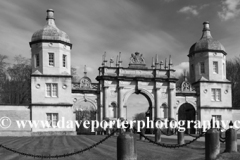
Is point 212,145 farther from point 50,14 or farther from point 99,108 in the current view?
point 50,14

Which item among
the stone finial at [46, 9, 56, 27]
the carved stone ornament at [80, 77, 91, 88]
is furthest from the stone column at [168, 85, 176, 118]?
the stone finial at [46, 9, 56, 27]

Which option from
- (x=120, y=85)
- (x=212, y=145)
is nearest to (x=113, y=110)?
(x=120, y=85)

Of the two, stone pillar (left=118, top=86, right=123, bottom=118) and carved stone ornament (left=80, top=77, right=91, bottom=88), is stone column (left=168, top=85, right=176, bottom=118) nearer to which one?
stone pillar (left=118, top=86, right=123, bottom=118)

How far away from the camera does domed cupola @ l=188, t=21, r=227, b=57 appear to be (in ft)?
129

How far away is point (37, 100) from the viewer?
108 ft

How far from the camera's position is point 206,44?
39.4 meters

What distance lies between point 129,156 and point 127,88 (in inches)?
1036

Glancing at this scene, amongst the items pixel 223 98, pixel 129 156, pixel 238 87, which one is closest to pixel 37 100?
pixel 223 98

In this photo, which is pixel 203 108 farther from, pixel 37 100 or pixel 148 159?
pixel 148 159

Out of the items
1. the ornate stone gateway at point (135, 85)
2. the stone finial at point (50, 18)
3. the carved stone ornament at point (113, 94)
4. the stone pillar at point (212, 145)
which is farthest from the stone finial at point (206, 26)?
the stone pillar at point (212, 145)

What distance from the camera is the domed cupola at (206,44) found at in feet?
129

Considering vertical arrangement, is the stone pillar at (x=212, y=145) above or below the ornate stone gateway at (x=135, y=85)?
below

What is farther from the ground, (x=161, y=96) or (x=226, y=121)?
(x=161, y=96)

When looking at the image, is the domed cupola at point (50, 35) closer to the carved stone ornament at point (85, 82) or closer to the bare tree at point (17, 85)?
the carved stone ornament at point (85, 82)
